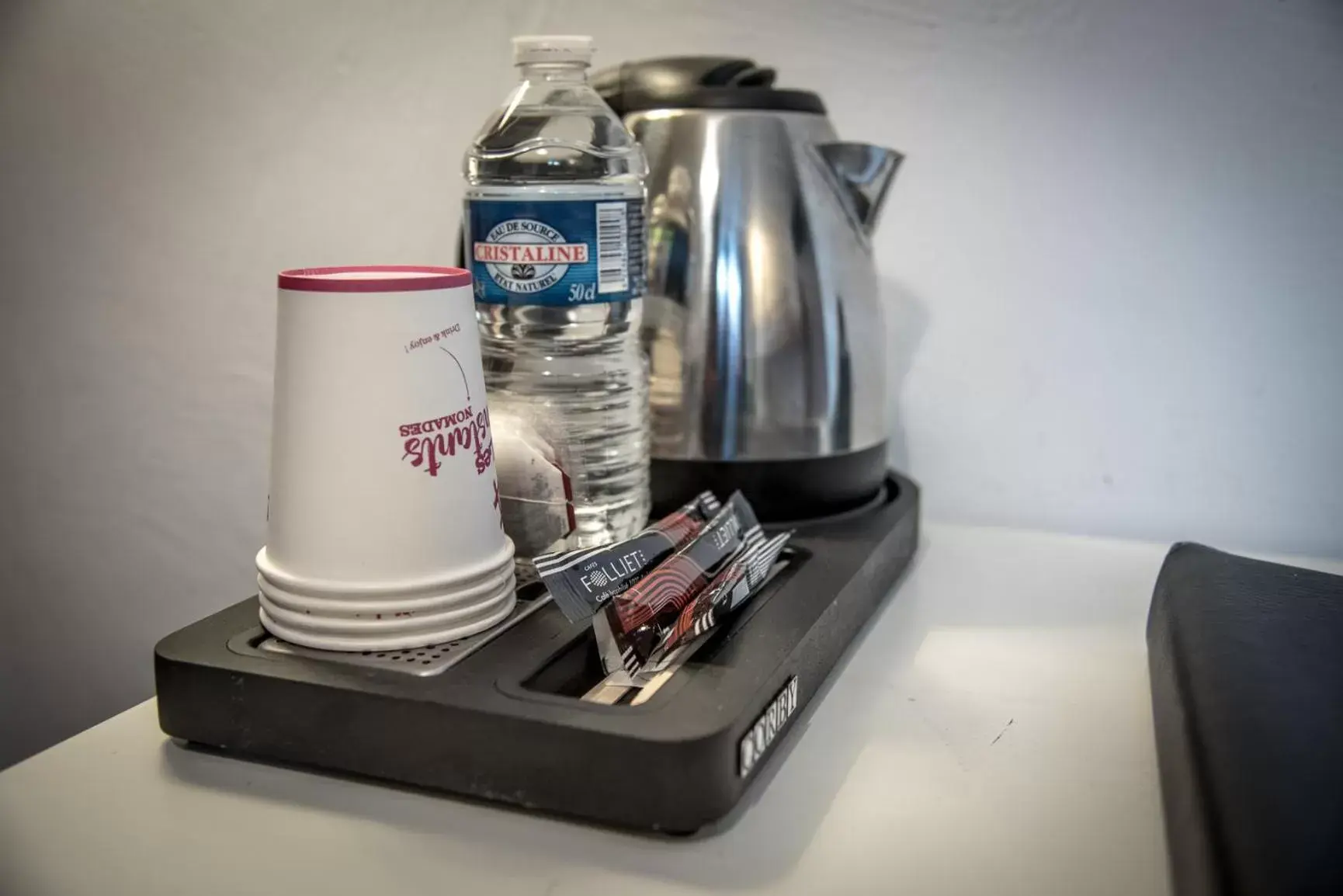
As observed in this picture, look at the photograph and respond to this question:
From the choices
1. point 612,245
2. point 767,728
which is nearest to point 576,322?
point 612,245

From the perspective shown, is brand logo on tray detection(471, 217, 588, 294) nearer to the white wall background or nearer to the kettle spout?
the kettle spout

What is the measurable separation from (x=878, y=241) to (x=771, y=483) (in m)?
0.30

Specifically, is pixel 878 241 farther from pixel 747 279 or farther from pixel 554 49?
pixel 554 49

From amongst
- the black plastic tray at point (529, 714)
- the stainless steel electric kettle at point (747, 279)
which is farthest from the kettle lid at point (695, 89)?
the black plastic tray at point (529, 714)

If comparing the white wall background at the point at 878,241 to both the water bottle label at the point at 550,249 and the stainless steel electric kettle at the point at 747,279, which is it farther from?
the water bottle label at the point at 550,249

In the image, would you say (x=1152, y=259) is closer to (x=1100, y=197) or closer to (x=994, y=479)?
(x=1100, y=197)

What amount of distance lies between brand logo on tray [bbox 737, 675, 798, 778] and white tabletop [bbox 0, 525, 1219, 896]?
19 mm

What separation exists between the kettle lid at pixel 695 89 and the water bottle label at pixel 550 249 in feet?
0.41

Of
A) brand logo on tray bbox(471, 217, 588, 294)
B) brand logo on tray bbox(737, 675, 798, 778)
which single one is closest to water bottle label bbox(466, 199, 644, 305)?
brand logo on tray bbox(471, 217, 588, 294)

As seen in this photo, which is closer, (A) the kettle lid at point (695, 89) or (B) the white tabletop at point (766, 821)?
(B) the white tabletop at point (766, 821)

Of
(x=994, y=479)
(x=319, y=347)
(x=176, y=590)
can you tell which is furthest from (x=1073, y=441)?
(x=176, y=590)

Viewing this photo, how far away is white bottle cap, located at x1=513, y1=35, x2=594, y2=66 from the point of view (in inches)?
26.2

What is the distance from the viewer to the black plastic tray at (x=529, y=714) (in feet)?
1.59

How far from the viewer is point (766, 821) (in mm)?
506
